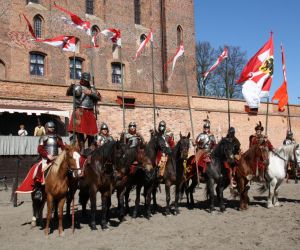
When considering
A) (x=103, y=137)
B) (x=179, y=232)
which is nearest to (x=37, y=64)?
(x=103, y=137)

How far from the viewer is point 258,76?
13.5m

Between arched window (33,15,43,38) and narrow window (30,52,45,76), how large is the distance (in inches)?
61.0

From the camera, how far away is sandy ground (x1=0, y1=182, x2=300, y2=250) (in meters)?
7.67

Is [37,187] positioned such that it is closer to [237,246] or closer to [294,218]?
[237,246]

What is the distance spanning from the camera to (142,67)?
35.4 metres

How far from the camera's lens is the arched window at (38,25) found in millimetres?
29456

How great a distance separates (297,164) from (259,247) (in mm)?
5386

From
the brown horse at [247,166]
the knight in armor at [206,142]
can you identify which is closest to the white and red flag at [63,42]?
the knight in armor at [206,142]

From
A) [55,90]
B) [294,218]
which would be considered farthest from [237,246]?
[55,90]

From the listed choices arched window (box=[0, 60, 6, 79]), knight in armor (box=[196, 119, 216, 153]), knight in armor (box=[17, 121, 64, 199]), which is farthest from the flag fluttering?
arched window (box=[0, 60, 6, 79])

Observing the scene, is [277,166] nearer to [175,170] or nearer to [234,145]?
[234,145]

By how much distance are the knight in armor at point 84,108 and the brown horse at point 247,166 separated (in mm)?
4446

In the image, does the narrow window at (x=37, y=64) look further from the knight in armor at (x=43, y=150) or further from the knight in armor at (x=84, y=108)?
the knight in armor at (x=43, y=150)

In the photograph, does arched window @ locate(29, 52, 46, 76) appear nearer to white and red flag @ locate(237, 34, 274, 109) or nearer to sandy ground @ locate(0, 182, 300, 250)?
sandy ground @ locate(0, 182, 300, 250)
